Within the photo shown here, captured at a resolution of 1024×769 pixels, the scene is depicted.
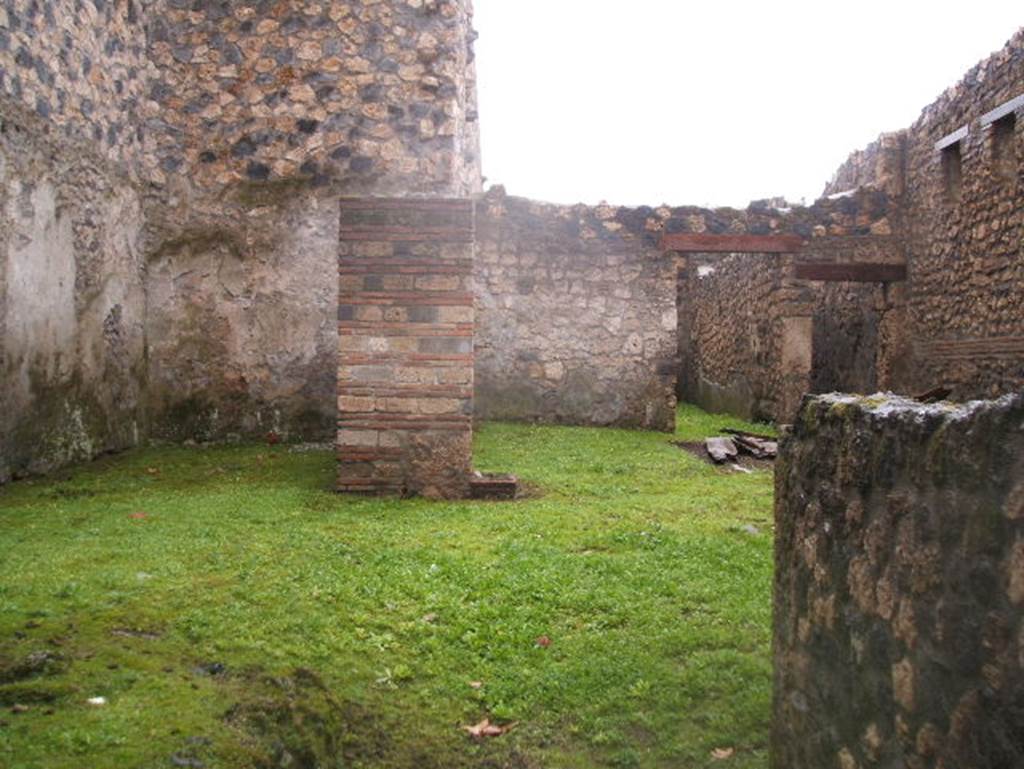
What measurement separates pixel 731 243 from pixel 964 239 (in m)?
2.67

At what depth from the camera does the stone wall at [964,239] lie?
10.0 meters

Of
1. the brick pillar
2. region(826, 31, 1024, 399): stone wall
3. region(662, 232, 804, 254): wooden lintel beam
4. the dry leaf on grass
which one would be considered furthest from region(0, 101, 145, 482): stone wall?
region(826, 31, 1024, 399): stone wall

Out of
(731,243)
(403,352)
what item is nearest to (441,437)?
(403,352)

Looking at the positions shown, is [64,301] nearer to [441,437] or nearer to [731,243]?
[441,437]

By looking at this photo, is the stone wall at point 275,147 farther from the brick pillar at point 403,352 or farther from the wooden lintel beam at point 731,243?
the wooden lintel beam at point 731,243

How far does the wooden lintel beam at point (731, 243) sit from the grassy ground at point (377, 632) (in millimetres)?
5769

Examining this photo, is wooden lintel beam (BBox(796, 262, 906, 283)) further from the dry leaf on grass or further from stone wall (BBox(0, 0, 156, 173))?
the dry leaf on grass

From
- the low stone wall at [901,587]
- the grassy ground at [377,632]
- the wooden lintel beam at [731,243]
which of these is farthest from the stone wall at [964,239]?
the low stone wall at [901,587]

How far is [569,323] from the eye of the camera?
11266 millimetres

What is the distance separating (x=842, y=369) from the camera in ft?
47.2

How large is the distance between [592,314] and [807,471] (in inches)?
339

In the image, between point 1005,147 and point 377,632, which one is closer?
point 377,632

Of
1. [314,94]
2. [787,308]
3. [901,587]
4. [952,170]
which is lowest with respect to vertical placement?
[901,587]

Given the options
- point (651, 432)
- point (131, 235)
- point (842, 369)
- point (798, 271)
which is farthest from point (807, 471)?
point (842, 369)
